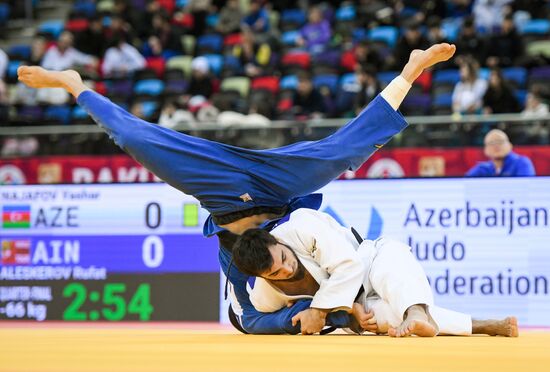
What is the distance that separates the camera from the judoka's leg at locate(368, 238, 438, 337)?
182 inches

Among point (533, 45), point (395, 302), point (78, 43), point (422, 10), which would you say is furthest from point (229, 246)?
point (78, 43)

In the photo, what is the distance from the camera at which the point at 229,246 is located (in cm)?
544

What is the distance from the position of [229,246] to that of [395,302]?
1.07m

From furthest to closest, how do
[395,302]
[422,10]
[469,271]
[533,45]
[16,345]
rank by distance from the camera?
[422,10] < [533,45] < [469,271] < [395,302] < [16,345]

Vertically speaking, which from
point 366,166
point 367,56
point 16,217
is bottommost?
point 16,217

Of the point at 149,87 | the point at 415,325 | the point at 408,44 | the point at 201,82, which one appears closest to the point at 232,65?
the point at 201,82

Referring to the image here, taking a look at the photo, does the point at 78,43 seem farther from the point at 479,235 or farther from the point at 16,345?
the point at 16,345

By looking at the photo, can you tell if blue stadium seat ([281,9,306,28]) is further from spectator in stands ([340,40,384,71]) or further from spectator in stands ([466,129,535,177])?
spectator in stands ([466,129,535,177])

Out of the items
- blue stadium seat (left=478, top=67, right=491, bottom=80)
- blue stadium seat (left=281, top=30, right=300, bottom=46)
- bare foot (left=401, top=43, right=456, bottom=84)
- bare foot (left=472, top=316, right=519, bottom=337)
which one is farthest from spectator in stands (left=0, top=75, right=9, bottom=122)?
bare foot (left=472, top=316, right=519, bottom=337)

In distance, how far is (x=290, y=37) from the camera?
1456cm

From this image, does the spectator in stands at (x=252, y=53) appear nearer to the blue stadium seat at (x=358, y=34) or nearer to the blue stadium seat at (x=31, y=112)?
the blue stadium seat at (x=358, y=34)

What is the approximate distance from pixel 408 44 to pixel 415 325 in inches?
341

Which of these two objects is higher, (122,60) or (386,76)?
(122,60)

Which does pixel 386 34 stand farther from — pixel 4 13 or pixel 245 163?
pixel 245 163
